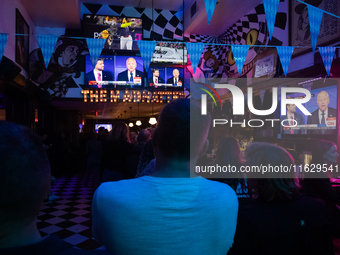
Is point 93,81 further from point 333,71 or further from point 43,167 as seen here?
point 43,167

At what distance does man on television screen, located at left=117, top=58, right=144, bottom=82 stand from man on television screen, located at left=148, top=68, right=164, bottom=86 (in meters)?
0.35

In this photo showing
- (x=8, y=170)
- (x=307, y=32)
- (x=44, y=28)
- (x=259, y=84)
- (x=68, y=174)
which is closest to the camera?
(x=8, y=170)

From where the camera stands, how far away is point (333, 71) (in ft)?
13.8

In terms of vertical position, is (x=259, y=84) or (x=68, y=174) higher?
(x=259, y=84)

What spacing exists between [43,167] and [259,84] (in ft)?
21.0

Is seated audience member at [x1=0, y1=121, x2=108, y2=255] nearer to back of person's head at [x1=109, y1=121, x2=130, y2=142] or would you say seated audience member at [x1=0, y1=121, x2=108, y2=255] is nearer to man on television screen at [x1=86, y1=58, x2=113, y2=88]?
back of person's head at [x1=109, y1=121, x2=130, y2=142]

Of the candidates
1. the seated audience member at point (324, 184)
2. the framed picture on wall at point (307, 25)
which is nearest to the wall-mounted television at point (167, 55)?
the framed picture on wall at point (307, 25)

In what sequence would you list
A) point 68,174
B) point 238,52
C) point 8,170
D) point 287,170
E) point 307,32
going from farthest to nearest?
point 68,174
point 307,32
point 238,52
point 287,170
point 8,170

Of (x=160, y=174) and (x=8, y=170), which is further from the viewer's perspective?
(x=160, y=174)

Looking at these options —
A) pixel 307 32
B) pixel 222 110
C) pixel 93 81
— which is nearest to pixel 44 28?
pixel 93 81

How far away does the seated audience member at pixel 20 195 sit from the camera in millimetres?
485

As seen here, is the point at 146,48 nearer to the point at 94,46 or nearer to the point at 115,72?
the point at 94,46

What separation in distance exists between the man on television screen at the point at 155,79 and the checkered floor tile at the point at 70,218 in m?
4.31

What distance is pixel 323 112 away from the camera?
4438 mm
